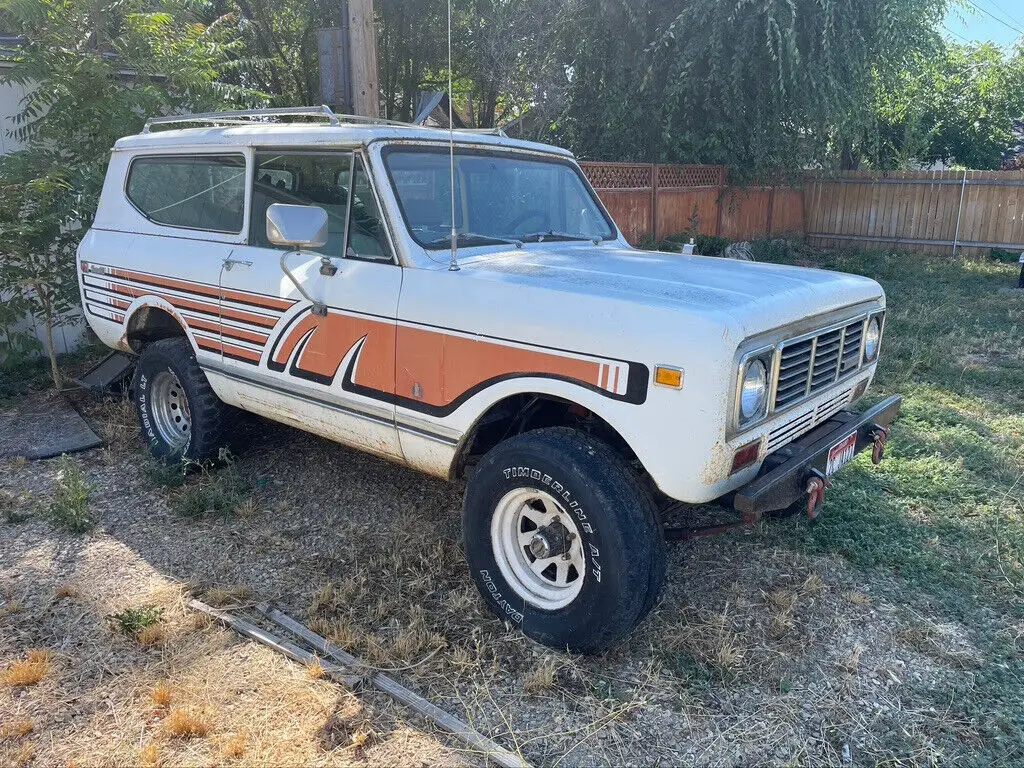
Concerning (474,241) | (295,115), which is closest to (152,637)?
(474,241)

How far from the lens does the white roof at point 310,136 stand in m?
3.83

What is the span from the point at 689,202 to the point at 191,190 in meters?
10.4

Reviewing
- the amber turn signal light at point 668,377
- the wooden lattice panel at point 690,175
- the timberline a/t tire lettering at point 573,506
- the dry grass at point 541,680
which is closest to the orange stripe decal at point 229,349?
the timberline a/t tire lettering at point 573,506

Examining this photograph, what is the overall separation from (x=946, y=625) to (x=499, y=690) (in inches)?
80.2

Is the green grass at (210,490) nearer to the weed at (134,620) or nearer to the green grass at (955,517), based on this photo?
the weed at (134,620)

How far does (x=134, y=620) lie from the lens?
3.43 metres

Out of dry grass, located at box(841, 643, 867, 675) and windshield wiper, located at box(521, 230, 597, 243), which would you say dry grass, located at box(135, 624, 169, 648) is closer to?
windshield wiper, located at box(521, 230, 597, 243)

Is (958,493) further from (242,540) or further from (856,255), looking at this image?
(856,255)

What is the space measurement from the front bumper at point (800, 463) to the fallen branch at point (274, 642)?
1.68m

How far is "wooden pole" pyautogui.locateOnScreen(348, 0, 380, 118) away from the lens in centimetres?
641

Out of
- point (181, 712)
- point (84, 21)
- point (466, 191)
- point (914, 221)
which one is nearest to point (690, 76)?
point (914, 221)

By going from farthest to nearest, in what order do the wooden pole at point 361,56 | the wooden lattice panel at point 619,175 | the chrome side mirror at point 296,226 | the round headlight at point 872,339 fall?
1. the wooden lattice panel at point 619,175
2. the wooden pole at point 361,56
3. the round headlight at point 872,339
4. the chrome side mirror at point 296,226

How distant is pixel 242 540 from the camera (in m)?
4.29

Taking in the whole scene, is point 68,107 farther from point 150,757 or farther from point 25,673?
point 150,757
